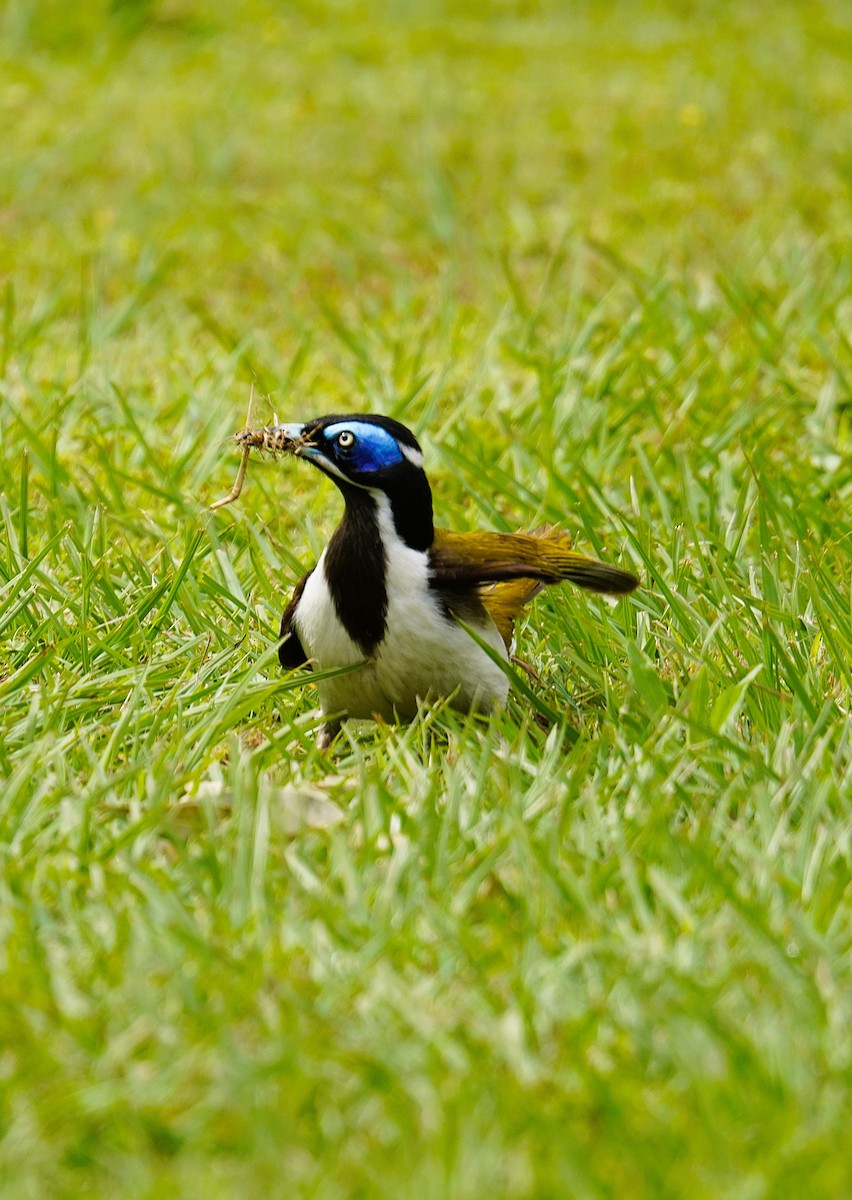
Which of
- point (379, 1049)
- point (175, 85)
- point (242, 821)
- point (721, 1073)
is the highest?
point (175, 85)

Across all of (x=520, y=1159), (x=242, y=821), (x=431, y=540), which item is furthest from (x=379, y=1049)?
(x=431, y=540)

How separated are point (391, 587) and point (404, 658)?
0.47 feet

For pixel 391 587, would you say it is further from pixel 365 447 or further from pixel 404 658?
pixel 365 447

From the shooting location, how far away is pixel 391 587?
3.38 meters

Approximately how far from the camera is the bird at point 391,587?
11.1 ft

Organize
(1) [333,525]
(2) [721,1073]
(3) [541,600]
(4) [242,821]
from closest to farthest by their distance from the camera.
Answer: (2) [721,1073] → (4) [242,821] → (3) [541,600] → (1) [333,525]

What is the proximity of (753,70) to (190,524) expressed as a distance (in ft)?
19.1

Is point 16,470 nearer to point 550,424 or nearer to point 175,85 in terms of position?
point 550,424

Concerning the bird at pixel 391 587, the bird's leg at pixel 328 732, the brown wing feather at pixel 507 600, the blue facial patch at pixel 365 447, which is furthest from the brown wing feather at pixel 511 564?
the bird's leg at pixel 328 732

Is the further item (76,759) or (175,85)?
(175,85)

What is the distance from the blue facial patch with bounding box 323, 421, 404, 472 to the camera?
340cm

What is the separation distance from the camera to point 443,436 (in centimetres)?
497

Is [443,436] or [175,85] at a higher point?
[175,85]

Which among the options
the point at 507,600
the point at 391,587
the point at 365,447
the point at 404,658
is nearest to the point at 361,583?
the point at 391,587
